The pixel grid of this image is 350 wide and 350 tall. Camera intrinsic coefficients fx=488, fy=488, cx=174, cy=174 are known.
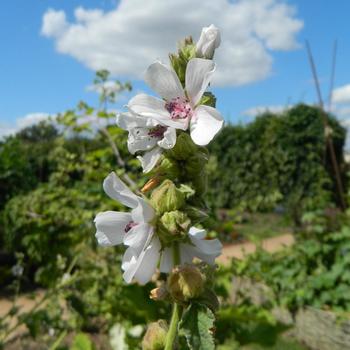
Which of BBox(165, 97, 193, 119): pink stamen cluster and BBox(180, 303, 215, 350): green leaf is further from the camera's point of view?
BBox(165, 97, 193, 119): pink stamen cluster

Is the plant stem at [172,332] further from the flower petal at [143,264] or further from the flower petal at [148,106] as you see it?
the flower petal at [148,106]

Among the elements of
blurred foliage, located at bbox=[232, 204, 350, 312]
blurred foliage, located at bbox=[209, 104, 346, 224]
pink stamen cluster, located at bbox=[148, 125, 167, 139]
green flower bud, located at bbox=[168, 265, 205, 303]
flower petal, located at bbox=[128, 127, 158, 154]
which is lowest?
green flower bud, located at bbox=[168, 265, 205, 303]

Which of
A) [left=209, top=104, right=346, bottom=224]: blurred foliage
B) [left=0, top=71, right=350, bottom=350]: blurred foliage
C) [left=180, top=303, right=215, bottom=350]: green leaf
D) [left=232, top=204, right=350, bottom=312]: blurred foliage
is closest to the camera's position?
[left=180, top=303, right=215, bottom=350]: green leaf

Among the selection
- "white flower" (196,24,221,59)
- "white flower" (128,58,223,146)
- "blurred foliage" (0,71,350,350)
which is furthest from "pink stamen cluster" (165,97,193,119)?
"blurred foliage" (0,71,350,350)

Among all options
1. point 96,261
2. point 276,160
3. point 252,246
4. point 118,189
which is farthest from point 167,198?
point 276,160

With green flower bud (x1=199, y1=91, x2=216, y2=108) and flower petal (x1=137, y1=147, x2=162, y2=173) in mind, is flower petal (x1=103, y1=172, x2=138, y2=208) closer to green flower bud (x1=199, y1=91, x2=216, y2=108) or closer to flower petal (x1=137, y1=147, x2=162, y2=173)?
flower petal (x1=137, y1=147, x2=162, y2=173)

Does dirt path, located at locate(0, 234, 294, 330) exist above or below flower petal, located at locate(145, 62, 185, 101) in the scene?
above

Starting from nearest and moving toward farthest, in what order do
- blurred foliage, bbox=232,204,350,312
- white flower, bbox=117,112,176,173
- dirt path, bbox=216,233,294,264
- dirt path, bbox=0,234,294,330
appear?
white flower, bbox=117,112,176,173
blurred foliage, bbox=232,204,350,312
dirt path, bbox=0,234,294,330
dirt path, bbox=216,233,294,264

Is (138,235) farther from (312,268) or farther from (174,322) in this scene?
(312,268)
